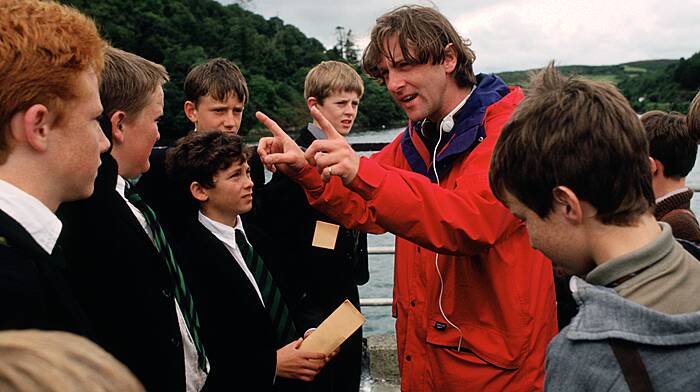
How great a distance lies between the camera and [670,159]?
2613mm

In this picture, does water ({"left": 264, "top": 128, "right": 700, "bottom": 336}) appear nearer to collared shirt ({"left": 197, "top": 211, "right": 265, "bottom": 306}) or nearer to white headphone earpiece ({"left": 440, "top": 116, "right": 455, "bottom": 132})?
collared shirt ({"left": 197, "top": 211, "right": 265, "bottom": 306})

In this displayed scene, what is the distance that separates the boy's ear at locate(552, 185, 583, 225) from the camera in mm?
1329

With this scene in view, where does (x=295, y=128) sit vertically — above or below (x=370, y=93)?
below

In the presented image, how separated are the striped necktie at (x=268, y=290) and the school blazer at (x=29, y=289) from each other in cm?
131

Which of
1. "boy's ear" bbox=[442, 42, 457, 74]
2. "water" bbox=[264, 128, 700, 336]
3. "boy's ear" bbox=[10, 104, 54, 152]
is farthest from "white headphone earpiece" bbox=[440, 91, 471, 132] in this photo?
"water" bbox=[264, 128, 700, 336]

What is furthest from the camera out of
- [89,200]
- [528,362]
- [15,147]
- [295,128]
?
[295,128]

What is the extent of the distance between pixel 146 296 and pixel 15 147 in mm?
703

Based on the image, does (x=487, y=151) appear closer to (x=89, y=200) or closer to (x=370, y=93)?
(x=89, y=200)

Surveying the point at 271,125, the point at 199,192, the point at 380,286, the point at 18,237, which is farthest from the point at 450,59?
the point at 380,286

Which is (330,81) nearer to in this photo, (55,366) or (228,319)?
(228,319)

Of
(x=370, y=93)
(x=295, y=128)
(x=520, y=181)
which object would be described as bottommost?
(x=295, y=128)

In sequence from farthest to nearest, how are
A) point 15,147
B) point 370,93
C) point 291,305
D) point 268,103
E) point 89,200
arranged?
point 268,103 < point 370,93 < point 291,305 < point 89,200 < point 15,147

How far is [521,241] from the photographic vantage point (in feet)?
6.80

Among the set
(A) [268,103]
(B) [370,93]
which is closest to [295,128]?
(A) [268,103]
